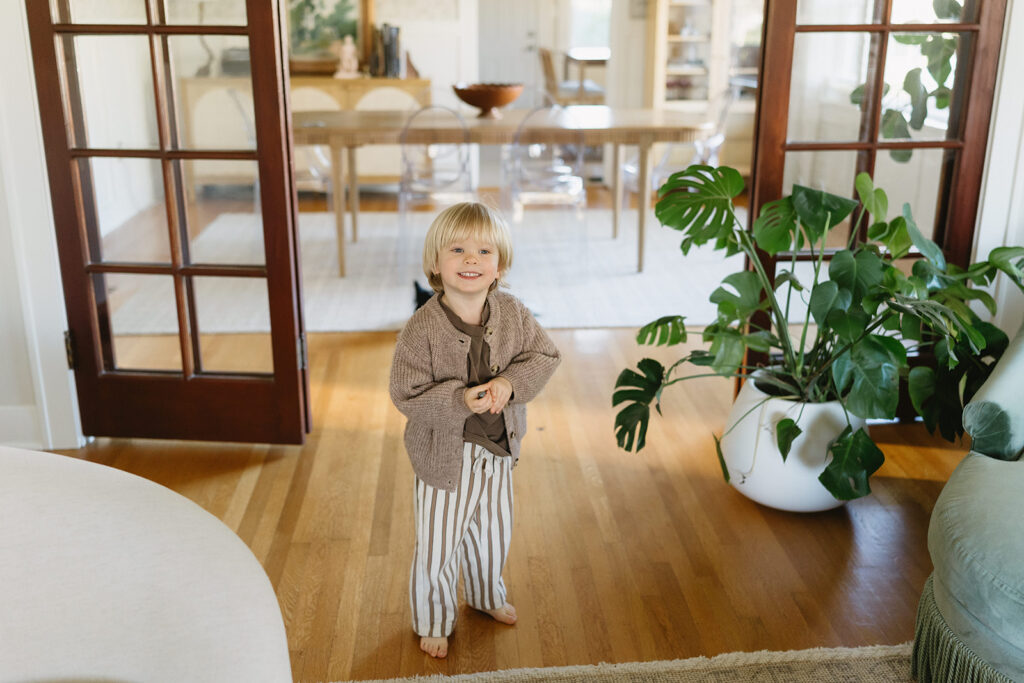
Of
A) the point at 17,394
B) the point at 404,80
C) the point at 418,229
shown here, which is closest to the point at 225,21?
the point at 17,394

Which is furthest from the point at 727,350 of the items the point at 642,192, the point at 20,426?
the point at 642,192

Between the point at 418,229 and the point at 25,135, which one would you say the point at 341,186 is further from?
the point at 25,135

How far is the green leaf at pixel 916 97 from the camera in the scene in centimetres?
276

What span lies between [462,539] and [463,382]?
1.25 feet

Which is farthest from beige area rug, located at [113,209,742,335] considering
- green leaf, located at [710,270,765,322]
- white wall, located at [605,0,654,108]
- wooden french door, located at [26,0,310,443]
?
white wall, located at [605,0,654,108]

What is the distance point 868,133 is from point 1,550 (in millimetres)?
2488

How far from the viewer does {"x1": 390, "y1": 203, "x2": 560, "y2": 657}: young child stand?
1.73 metres

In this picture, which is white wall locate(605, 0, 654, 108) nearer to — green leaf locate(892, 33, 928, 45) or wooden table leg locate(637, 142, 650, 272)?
wooden table leg locate(637, 142, 650, 272)

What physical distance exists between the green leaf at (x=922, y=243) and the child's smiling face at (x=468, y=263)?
1118mm

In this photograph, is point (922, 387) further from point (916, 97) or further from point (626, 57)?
point (626, 57)

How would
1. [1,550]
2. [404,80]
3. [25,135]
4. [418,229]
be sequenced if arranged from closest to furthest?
[1,550], [25,135], [418,229], [404,80]

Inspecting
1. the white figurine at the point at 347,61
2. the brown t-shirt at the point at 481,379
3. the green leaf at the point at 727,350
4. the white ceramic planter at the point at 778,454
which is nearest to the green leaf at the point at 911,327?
the white ceramic planter at the point at 778,454

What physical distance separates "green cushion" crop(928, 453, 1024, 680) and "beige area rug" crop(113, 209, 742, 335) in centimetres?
190

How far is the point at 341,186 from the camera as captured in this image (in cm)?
500
